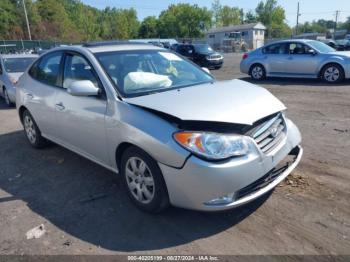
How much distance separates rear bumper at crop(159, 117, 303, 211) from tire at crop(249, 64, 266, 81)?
10370 mm

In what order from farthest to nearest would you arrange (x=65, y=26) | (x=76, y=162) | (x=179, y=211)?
(x=65, y=26)
(x=76, y=162)
(x=179, y=211)

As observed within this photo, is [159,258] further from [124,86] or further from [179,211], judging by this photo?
[124,86]

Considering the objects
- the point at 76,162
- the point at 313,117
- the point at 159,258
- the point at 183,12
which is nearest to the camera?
the point at 159,258

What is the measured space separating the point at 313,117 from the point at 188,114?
4883 mm

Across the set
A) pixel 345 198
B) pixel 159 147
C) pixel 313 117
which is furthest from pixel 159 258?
pixel 313 117

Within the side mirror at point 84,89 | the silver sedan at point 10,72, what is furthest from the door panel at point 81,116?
the silver sedan at point 10,72

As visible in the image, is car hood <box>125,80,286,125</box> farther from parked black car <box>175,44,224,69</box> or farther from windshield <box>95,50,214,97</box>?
parked black car <box>175,44,224,69</box>

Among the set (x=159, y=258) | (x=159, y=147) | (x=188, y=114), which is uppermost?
(x=188, y=114)

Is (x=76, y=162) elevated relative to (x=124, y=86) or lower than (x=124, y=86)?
lower

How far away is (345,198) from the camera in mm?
3600

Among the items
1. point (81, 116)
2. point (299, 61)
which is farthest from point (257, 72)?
point (81, 116)

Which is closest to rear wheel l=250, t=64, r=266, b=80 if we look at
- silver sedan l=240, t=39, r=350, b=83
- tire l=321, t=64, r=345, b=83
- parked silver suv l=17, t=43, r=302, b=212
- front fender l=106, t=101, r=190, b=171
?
silver sedan l=240, t=39, r=350, b=83

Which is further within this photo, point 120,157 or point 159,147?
point 120,157

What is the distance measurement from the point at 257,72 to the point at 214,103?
412 inches
